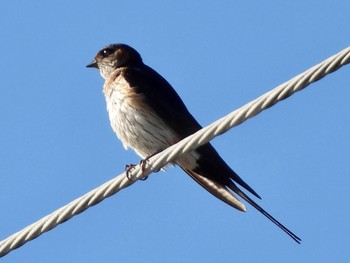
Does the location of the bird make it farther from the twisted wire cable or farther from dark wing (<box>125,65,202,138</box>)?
the twisted wire cable

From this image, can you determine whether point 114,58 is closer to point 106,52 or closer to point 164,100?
point 106,52

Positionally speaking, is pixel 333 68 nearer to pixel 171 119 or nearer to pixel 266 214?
pixel 266 214

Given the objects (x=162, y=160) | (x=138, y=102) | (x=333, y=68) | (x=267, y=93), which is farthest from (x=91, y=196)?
(x=138, y=102)

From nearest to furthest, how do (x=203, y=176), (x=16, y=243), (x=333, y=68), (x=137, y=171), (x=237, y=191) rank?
(x=333, y=68), (x=16, y=243), (x=137, y=171), (x=237, y=191), (x=203, y=176)

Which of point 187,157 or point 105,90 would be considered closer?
point 187,157

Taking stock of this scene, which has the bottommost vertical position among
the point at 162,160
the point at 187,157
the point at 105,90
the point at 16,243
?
the point at 16,243

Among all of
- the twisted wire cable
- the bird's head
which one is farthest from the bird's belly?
the twisted wire cable

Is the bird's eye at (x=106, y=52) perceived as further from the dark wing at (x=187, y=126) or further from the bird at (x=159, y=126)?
the bird at (x=159, y=126)
